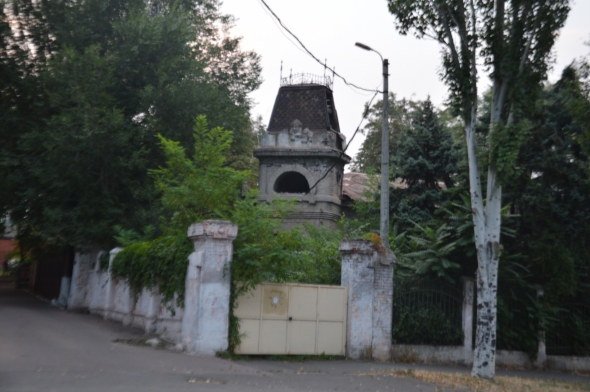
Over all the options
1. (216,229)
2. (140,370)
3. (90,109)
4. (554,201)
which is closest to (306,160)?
(90,109)

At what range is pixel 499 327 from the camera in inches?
669

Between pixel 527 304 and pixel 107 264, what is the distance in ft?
44.8

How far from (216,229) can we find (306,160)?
17.3 metres

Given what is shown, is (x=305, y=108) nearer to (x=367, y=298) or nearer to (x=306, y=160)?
(x=306, y=160)

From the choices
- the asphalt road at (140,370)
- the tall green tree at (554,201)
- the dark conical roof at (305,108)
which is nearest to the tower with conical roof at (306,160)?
the dark conical roof at (305,108)

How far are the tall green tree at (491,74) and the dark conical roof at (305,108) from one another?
1751 centimetres

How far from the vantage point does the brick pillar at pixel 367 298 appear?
50.8 feet

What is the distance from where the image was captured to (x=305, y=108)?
3269cm

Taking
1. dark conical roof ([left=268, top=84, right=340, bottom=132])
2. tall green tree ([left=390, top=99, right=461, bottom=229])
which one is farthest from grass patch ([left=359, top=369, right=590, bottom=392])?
dark conical roof ([left=268, top=84, right=340, bottom=132])

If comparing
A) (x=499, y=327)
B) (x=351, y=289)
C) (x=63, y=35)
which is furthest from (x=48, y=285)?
(x=499, y=327)

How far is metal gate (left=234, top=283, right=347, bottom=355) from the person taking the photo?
1461 cm

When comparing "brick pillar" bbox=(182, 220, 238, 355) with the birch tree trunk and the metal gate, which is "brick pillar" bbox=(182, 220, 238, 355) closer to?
the metal gate

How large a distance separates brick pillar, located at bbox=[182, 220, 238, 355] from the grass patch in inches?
133

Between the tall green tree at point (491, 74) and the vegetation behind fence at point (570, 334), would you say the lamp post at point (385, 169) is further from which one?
the vegetation behind fence at point (570, 334)
